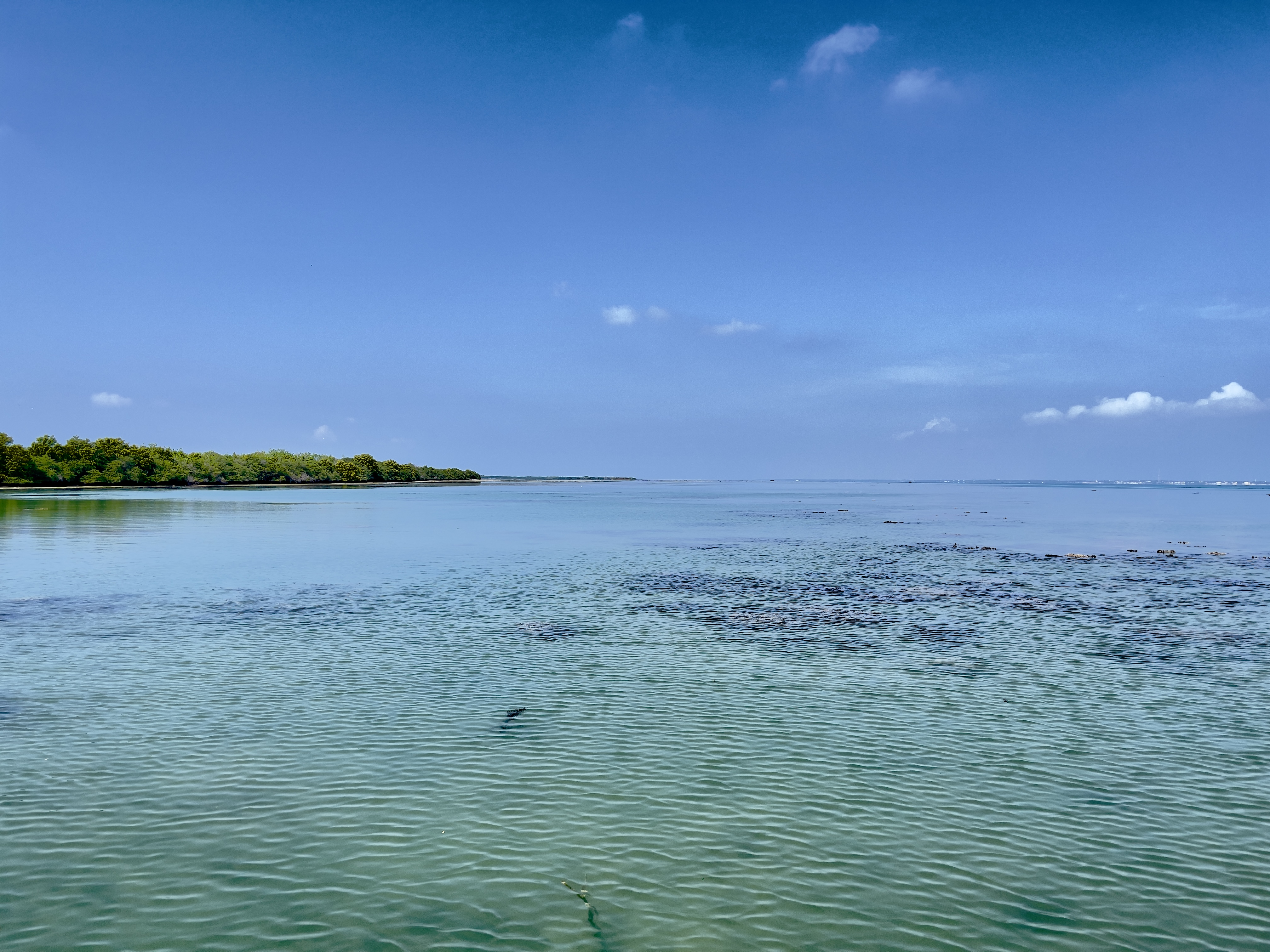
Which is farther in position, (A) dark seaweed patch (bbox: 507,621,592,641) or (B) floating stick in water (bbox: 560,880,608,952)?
(A) dark seaweed patch (bbox: 507,621,592,641)

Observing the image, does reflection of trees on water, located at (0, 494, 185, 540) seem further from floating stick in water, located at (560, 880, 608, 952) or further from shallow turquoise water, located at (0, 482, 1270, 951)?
floating stick in water, located at (560, 880, 608, 952)

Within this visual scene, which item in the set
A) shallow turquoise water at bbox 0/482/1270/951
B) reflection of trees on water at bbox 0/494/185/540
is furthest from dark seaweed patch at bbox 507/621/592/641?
reflection of trees on water at bbox 0/494/185/540

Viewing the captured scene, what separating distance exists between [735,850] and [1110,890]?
484 centimetres

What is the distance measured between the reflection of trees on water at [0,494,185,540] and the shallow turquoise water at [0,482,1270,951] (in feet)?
143

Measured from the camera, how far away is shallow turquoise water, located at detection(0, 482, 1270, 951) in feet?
32.1

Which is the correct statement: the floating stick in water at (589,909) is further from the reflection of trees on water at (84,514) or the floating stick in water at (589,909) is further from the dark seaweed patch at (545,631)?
the reflection of trees on water at (84,514)

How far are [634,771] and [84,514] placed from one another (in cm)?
10536

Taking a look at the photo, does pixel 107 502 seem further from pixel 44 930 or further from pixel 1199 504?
pixel 1199 504

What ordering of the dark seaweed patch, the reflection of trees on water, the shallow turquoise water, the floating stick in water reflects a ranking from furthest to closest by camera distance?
1. the reflection of trees on water
2. the dark seaweed patch
3. the shallow turquoise water
4. the floating stick in water

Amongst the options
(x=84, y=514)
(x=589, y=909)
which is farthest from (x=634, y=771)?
(x=84, y=514)

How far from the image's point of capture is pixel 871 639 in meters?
26.1

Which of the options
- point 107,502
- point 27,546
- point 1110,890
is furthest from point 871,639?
point 107,502

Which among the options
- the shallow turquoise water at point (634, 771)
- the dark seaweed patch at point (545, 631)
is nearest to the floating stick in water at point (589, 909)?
the shallow turquoise water at point (634, 771)

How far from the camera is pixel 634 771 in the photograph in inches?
571
